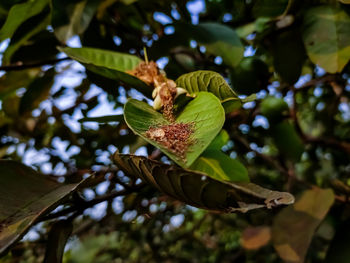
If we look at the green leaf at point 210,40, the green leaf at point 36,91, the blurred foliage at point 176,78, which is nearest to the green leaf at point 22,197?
the blurred foliage at point 176,78

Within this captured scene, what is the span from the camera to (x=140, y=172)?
1.54 feet

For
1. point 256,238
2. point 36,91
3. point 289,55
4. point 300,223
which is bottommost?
point 256,238

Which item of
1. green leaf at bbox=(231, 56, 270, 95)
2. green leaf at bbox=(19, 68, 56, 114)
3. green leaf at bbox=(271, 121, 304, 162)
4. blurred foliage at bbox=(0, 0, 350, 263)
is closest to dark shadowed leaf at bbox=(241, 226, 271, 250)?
blurred foliage at bbox=(0, 0, 350, 263)

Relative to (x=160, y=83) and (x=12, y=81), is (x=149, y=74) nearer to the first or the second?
(x=160, y=83)

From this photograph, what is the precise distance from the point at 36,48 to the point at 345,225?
1071mm

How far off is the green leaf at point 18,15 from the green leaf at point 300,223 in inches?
32.7

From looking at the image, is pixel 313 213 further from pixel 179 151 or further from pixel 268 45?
pixel 179 151

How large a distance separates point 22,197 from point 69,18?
0.46 meters

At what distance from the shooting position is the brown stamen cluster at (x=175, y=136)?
377 millimetres

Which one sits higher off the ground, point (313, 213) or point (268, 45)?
point (268, 45)

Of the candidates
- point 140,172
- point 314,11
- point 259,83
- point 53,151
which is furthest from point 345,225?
point 53,151

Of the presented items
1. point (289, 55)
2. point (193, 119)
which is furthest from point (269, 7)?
point (193, 119)

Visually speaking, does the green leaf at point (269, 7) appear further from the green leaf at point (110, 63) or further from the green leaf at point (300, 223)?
the green leaf at point (300, 223)

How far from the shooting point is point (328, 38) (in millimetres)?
775
